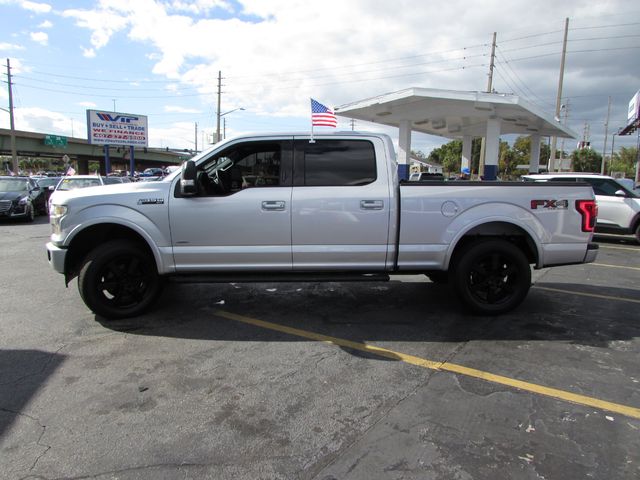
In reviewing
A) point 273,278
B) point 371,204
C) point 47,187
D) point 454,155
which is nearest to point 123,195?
point 273,278

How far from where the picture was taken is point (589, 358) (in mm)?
4340

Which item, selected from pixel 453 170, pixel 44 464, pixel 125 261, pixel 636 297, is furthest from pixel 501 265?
pixel 453 170

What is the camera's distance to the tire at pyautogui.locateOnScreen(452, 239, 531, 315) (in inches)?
209

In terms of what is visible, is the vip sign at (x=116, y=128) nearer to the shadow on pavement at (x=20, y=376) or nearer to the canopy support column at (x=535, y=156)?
the canopy support column at (x=535, y=156)

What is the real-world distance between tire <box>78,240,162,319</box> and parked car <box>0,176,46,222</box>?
41.0 feet

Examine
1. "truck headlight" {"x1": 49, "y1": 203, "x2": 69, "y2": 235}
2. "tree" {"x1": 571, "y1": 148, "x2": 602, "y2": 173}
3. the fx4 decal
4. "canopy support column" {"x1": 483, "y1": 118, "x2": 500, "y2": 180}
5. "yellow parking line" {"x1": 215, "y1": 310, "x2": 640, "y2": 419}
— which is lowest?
"yellow parking line" {"x1": 215, "y1": 310, "x2": 640, "y2": 419}

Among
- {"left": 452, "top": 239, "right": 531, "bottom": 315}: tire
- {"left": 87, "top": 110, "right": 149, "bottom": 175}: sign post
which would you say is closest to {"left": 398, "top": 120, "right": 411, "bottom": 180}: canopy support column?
{"left": 87, "top": 110, "right": 149, "bottom": 175}: sign post

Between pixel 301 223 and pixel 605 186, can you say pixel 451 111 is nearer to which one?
pixel 605 186

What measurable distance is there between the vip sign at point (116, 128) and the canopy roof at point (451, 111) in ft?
66.3

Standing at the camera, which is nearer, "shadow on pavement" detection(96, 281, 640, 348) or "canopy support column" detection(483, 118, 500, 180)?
"shadow on pavement" detection(96, 281, 640, 348)

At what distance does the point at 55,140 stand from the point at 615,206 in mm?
68539

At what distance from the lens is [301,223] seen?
509 centimetres

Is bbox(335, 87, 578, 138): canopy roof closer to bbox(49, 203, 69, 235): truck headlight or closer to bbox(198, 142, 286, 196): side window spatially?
bbox(198, 142, 286, 196): side window

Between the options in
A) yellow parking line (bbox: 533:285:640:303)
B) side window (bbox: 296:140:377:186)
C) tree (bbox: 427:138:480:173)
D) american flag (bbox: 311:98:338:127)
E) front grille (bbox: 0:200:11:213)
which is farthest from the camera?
tree (bbox: 427:138:480:173)
